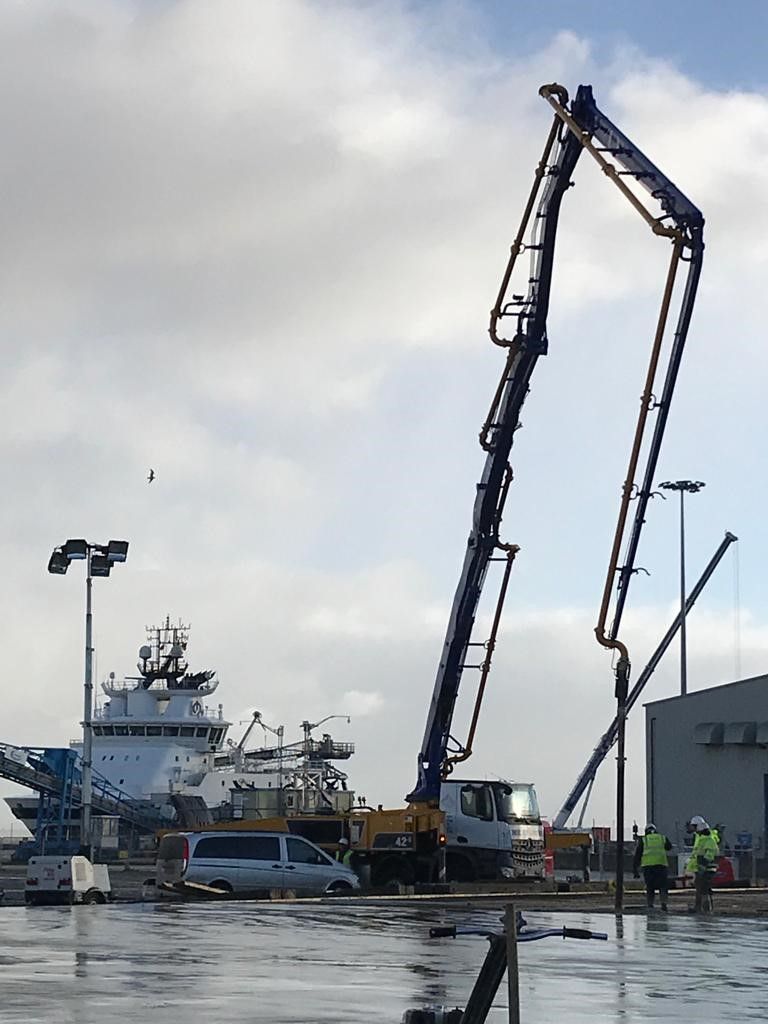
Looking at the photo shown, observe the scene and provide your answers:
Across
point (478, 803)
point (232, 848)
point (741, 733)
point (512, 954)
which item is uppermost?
point (741, 733)

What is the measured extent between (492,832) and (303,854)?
25.9ft

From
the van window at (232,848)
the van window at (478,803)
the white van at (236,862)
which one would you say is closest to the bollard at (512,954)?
the white van at (236,862)

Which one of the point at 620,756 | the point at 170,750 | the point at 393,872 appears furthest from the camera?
the point at 170,750

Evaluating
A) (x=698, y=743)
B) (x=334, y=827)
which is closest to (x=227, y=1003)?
(x=334, y=827)

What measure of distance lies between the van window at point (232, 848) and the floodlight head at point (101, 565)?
56.1 feet

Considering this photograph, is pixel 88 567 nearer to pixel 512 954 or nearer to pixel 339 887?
pixel 339 887

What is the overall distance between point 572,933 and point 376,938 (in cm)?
1355

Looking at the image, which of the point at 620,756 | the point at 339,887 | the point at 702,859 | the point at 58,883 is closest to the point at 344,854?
the point at 339,887

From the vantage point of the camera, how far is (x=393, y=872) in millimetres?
41219

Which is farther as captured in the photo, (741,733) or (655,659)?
(655,659)

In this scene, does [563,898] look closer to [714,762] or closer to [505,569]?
[505,569]

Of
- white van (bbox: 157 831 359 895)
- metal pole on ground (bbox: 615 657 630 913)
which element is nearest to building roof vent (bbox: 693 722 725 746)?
metal pole on ground (bbox: 615 657 630 913)

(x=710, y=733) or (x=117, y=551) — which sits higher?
(x=117, y=551)

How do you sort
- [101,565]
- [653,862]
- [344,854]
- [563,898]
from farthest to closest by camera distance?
1. [101,565]
2. [344,854]
3. [563,898]
4. [653,862]
